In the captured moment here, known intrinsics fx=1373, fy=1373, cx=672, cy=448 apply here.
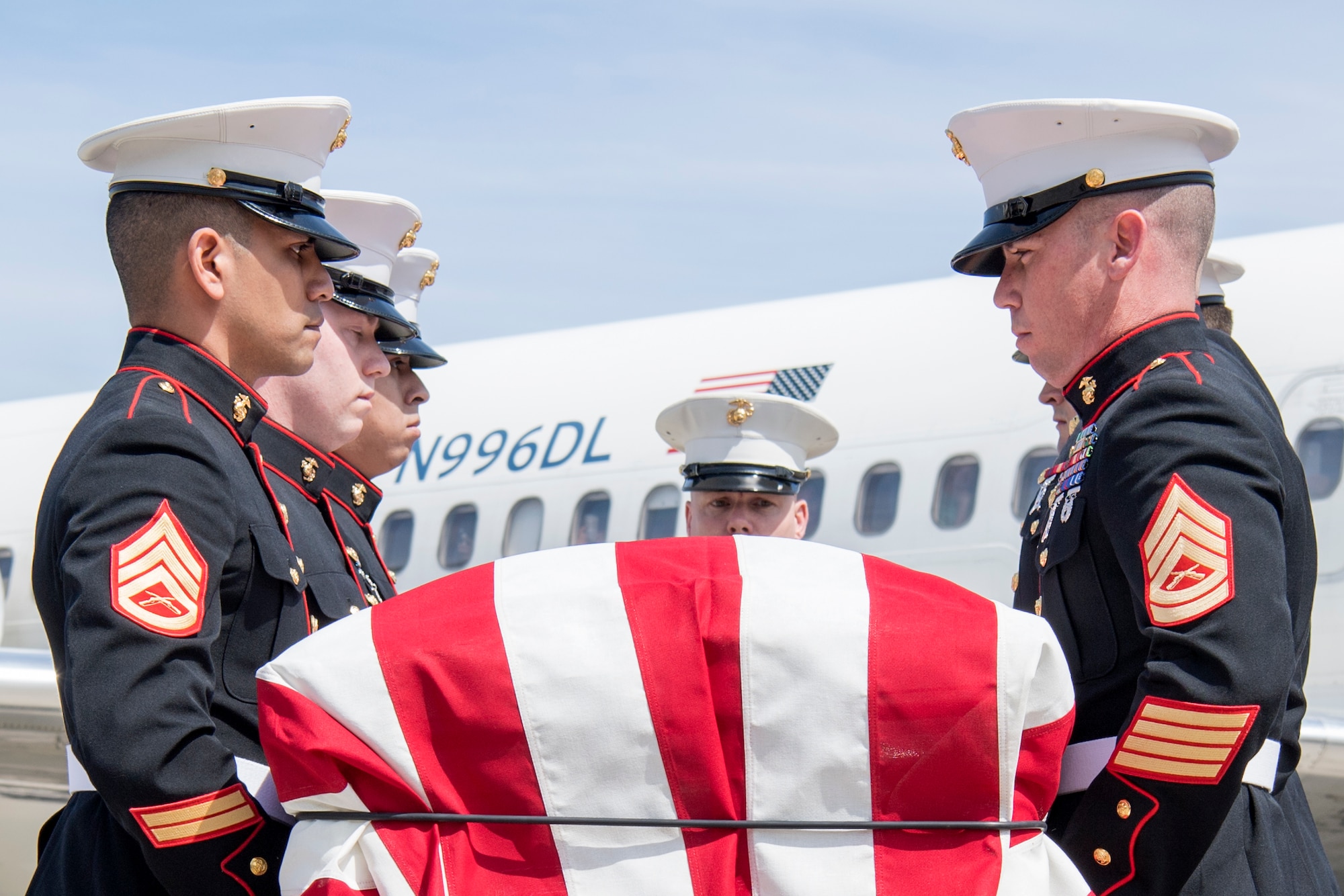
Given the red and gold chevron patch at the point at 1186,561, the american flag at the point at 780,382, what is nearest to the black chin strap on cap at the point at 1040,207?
the red and gold chevron patch at the point at 1186,561

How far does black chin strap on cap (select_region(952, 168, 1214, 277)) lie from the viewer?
2.76m

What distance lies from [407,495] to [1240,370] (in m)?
8.12

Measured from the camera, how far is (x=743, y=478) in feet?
19.5

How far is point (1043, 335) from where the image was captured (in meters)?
2.84

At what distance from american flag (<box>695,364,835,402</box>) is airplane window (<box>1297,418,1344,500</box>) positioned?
116 inches

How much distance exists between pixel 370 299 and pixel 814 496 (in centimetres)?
459

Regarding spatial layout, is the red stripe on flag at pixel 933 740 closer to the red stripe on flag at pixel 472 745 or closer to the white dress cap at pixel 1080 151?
the red stripe on flag at pixel 472 745

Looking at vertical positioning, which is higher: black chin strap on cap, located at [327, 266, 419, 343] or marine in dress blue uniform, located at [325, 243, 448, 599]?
black chin strap on cap, located at [327, 266, 419, 343]

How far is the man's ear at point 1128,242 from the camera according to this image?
2.71 meters

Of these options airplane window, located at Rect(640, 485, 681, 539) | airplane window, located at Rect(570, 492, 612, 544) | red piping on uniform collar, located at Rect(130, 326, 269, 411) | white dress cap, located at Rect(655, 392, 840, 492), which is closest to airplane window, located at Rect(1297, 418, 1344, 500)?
white dress cap, located at Rect(655, 392, 840, 492)

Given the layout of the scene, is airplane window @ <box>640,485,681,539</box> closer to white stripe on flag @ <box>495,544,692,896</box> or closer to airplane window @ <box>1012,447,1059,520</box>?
airplane window @ <box>1012,447,1059,520</box>

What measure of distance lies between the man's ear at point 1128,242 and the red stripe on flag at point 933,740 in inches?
47.7

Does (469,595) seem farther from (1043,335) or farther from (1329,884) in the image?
(1329,884)

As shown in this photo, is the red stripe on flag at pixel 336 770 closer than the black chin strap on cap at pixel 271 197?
Yes
